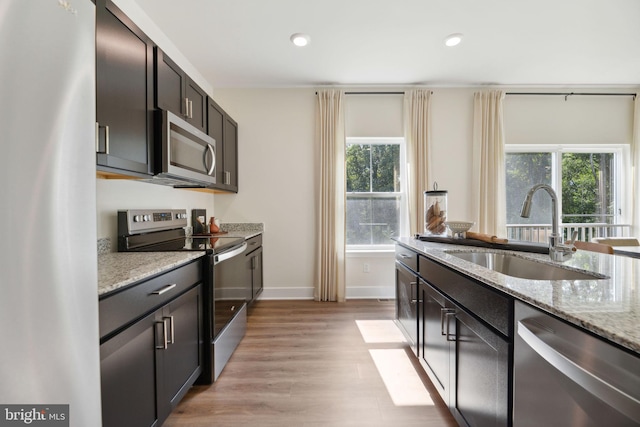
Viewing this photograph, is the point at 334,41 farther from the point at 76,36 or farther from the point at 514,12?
the point at 76,36

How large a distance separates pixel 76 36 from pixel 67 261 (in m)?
0.57

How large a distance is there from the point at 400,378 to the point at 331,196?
208cm

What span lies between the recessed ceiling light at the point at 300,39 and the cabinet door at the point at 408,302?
2.18 m

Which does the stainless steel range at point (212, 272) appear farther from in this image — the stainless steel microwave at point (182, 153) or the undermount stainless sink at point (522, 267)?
the undermount stainless sink at point (522, 267)

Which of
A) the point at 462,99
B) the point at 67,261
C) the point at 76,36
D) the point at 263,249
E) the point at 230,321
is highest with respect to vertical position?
the point at 462,99

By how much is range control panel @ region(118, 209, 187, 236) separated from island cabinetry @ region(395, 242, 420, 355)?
1.95 m

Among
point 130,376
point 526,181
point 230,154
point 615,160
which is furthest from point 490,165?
point 130,376

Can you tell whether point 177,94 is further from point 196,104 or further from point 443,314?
point 443,314

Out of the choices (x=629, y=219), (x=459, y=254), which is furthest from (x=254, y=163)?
(x=629, y=219)

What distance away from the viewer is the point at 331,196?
11.2ft

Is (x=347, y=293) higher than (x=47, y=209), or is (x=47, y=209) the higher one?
(x=47, y=209)

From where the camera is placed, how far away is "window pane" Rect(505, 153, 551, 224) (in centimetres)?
359

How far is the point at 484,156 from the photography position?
345cm
